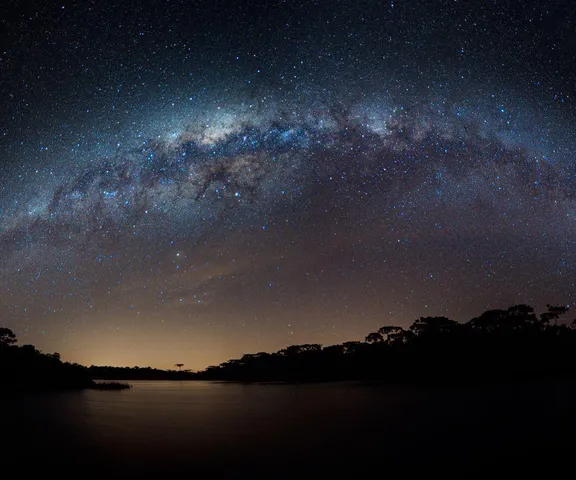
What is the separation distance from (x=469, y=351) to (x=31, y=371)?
89422 millimetres

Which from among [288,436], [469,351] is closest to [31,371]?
[288,436]

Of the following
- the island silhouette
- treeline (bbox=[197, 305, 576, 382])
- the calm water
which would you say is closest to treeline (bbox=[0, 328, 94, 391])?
the island silhouette

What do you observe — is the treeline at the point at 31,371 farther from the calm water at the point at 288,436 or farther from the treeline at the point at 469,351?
the treeline at the point at 469,351

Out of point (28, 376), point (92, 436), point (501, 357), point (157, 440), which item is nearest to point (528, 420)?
point (157, 440)

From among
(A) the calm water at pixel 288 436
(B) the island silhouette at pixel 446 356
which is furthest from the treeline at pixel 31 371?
(A) the calm water at pixel 288 436

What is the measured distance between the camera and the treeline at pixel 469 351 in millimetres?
81500

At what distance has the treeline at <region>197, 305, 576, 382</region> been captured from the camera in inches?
3209

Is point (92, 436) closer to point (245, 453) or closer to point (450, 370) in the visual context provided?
point (245, 453)

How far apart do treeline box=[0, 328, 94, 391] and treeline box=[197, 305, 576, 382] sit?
224 ft

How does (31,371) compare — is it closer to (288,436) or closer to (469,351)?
(288,436)

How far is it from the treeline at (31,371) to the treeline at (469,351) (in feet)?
224

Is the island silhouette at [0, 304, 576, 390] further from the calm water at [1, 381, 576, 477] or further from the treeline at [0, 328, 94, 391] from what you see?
the calm water at [1, 381, 576, 477]

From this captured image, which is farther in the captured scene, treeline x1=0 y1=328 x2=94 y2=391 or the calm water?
treeline x1=0 y1=328 x2=94 y2=391

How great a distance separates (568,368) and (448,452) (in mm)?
75726
